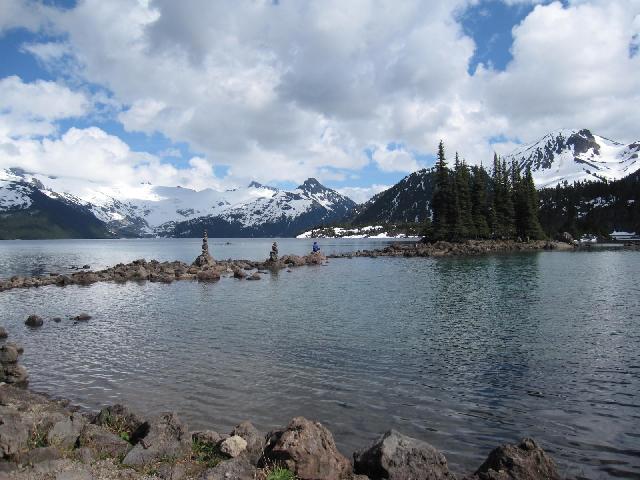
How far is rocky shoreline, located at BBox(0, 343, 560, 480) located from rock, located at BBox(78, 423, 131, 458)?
27 mm

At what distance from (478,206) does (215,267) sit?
8993cm

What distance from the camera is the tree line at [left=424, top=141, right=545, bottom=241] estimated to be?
136m

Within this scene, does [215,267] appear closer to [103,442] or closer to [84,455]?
[103,442]

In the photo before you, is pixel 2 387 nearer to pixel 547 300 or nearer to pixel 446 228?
pixel 547 300

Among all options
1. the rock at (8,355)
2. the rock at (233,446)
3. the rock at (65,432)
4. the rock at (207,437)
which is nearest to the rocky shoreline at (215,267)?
the rock at (8,355)

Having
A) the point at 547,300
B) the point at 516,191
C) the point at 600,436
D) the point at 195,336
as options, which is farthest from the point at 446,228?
the point at 600,436

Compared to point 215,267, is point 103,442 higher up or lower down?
lower down

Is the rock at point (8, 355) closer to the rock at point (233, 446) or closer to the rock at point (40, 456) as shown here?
the rock at point (40, 456)

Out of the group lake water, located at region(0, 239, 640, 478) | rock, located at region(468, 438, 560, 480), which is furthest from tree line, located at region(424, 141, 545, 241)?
rock, located at region(468, 438, 560, 480)

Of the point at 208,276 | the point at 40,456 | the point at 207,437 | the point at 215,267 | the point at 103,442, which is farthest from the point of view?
the point at 215,267

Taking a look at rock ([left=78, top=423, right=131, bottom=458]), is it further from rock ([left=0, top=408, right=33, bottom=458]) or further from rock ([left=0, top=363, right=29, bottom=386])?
rock ([left=0, top=363, right=29, bottom=386])

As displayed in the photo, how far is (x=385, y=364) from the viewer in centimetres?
2342

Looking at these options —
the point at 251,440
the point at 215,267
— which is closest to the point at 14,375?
the point at 251,440

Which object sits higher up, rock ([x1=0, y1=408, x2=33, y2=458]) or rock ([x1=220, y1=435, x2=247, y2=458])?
rock ([x1=0, y1=408, x2=33, y2=458])
